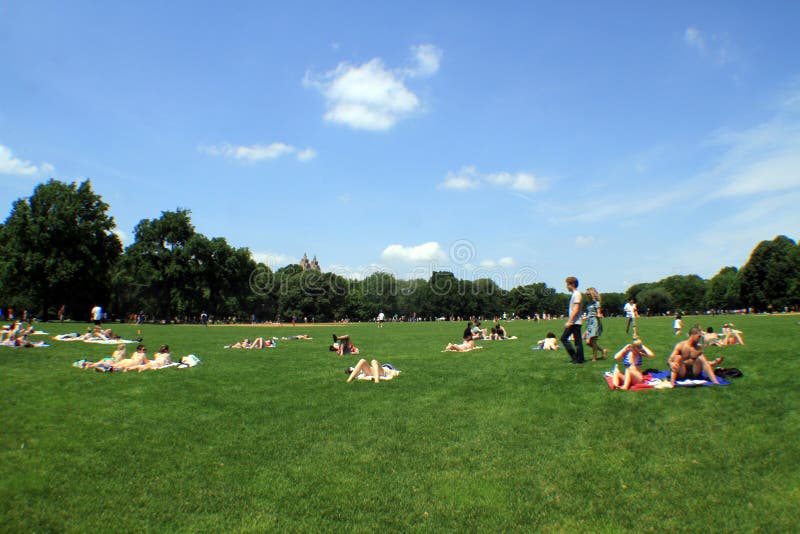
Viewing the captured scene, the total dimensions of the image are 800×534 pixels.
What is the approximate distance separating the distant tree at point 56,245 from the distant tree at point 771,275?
4465 inches

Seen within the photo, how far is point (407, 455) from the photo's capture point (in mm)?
9203

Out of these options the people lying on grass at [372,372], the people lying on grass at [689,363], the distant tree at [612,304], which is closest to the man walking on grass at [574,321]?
the people lying on grass at [689,363]

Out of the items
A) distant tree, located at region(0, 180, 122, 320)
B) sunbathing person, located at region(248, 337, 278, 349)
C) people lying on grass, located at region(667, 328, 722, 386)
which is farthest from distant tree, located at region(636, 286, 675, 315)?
people lying on grass, located at region(667, 328, 722, 386)

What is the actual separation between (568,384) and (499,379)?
6.97 ft

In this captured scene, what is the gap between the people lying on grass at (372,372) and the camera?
49.8ft

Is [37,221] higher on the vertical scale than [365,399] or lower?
higher

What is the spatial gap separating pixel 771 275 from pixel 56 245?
117982mm

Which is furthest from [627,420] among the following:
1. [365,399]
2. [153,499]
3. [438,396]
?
[153,499]

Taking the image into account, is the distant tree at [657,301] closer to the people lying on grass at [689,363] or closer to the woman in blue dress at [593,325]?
the woman in blue dress at [593,325]

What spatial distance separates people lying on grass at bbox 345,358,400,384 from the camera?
598 inches

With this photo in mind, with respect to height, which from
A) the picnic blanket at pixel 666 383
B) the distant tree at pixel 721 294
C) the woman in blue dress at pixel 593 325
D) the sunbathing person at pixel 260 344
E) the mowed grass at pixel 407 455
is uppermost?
the distant tree at pixel 721 294

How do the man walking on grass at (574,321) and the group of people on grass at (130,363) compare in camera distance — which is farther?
the group of people on grass at (130,363)

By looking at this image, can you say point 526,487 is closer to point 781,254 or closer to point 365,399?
point 365,399

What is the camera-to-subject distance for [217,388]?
14734 millimetres
